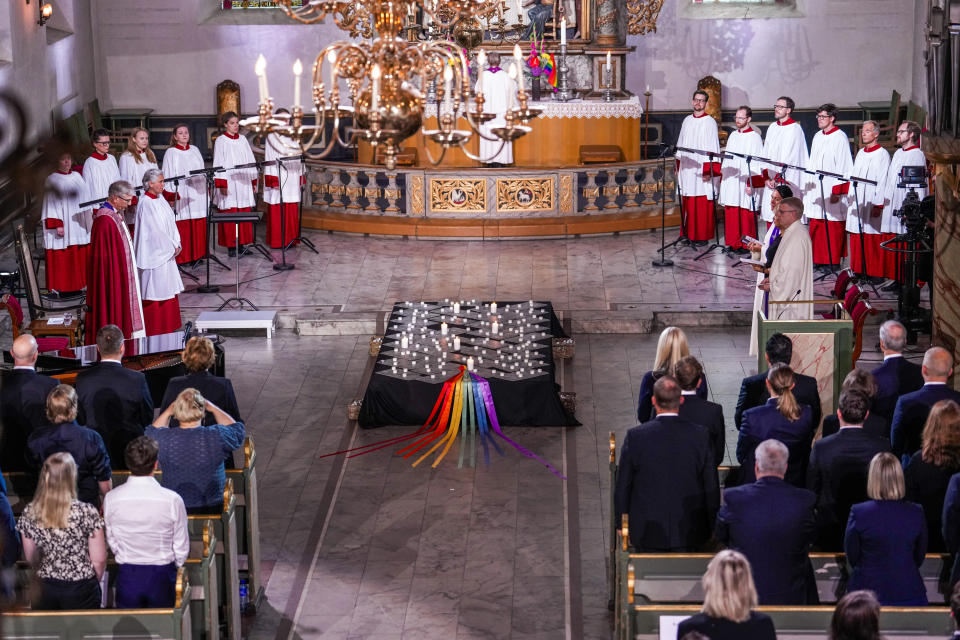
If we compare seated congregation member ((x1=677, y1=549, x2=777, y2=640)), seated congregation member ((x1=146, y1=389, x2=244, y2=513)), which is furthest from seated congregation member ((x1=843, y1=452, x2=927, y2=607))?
seated congregation member ((x1=146, y1=389, x2=244, y2=513))

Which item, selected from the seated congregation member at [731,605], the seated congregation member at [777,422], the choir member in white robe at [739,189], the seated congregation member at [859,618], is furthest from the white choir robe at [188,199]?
the seated congregation member at [859,618]

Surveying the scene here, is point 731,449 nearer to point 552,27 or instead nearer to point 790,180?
point 790,180

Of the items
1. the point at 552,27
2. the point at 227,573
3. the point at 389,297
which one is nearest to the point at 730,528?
the point at 227,573

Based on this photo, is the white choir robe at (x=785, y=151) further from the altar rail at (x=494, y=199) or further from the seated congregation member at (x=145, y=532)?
the seated congregation member at (x=145, y=532)

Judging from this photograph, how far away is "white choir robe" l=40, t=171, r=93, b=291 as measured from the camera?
14266 mm

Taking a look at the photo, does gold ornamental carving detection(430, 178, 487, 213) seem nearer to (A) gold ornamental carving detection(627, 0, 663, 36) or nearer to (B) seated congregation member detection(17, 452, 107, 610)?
(A) gold ornamental carving detection(627, 0, 663, 36)

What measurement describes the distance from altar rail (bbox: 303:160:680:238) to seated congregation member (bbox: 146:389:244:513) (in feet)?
32.4

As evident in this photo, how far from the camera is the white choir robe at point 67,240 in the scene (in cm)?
1427

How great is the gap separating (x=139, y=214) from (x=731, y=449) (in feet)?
19.1

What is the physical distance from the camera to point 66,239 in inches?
570

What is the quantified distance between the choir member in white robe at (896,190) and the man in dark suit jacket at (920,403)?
259 inches

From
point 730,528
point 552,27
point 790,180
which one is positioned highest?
point 552,27

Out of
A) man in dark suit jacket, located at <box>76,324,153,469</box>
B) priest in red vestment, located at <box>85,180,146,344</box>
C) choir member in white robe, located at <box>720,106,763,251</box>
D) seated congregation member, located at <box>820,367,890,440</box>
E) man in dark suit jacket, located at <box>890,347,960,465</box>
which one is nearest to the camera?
seated congregation member, located at <box>820,367,890,440</box>

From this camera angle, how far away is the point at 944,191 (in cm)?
1001
